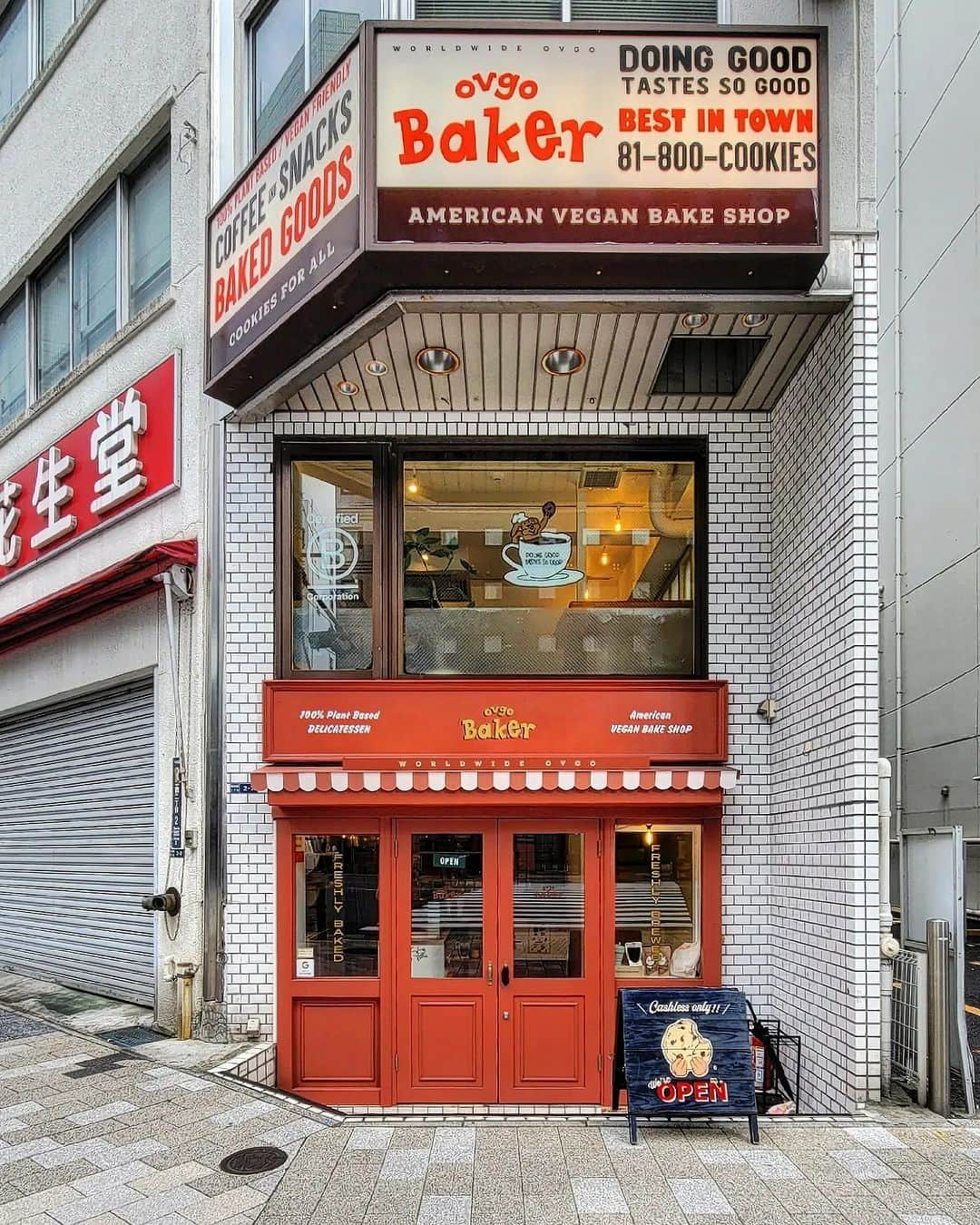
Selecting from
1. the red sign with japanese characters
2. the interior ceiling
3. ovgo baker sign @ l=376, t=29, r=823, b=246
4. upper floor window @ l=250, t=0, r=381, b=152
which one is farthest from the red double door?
upper floor window @ l=250, t=0, r=381, b=152

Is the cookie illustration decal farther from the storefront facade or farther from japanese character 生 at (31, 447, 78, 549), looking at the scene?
japanese character 生 at (31, 447, 78, 549)

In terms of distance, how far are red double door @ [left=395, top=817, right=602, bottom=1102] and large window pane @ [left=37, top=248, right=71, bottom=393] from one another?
759 cm

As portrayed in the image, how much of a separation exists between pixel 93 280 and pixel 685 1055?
10.1 metres

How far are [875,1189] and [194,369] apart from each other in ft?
26.3

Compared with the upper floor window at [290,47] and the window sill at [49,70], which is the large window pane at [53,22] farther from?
the upper floor window at [290,47]

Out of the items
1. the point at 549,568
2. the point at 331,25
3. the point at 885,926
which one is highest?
the point at 331,25

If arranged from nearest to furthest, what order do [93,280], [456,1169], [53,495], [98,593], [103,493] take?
[456,1169] < [98,593] < [103,493] < [53,495] < [93,280]

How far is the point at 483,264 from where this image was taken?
21.5 ft

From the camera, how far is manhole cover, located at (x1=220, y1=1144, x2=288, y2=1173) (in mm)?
5801

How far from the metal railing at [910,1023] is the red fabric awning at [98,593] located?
6.36 meters

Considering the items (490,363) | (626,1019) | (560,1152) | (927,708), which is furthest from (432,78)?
(927,708)

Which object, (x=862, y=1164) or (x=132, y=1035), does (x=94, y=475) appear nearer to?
(x=132, y=1035)

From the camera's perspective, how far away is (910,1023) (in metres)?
6.83

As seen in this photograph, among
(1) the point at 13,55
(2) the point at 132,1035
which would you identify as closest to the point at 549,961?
(2) the point at 132,1035
